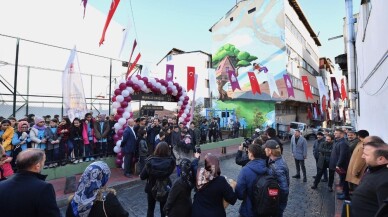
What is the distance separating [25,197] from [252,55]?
32.0 m

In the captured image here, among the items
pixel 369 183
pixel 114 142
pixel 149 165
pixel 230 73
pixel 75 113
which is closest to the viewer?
pixel 369 183

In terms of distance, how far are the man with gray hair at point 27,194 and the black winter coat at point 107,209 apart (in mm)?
296

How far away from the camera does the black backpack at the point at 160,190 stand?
13.9 ft

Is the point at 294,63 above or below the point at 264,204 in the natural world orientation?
above

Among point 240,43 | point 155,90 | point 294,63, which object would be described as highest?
point 240,43

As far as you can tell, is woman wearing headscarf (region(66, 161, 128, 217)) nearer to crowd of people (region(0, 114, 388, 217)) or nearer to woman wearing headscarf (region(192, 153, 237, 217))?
crowd of people (region(0, 114, 388, 217))

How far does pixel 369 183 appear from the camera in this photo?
8.31 feet

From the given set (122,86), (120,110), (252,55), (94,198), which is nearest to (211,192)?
(94,198)

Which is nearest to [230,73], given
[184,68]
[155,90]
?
[155,90]

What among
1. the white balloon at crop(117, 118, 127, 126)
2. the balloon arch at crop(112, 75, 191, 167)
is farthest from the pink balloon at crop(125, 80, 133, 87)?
the white balloon at crop(117, 118, 127, 126)

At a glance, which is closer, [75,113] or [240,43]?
[75,113]

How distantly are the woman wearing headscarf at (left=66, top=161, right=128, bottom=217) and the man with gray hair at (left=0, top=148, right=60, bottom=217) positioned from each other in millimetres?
194

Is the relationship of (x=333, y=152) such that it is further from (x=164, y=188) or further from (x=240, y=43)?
(x=240, y=43)

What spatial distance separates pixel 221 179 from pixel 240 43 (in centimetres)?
3207
